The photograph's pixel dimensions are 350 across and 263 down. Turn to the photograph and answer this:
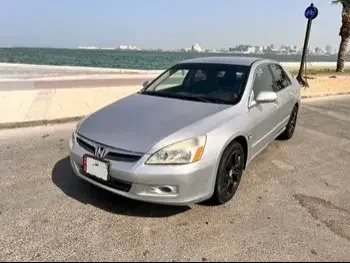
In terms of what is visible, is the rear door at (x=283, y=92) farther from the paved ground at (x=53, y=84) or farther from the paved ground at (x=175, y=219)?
the paved ground at (x=53, y=84)

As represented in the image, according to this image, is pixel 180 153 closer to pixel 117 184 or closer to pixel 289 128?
pixel 117 184

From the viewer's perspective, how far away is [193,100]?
12.7 feet

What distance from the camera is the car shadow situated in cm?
328

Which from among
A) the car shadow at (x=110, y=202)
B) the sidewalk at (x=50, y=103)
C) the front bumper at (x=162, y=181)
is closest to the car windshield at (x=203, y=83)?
the front bumper at (x=162, y=181)

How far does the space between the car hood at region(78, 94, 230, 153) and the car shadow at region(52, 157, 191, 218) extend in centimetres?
72

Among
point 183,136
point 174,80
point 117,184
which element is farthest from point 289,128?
point 117,184

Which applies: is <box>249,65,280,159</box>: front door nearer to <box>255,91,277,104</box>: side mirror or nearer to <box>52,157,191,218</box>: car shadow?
<box>255,91,277,104</box>: side mirror

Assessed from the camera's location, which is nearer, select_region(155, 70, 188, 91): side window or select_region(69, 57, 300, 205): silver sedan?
select_region(69, 57, 300, 205): silver sedan

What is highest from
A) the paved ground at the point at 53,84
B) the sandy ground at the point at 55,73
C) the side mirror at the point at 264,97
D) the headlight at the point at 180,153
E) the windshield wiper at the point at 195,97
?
the side mirror at the point at 264,97

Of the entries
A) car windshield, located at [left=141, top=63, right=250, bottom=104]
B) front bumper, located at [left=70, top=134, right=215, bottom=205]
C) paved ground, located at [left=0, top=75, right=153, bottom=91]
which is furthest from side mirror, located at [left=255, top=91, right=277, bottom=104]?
paved ground, located at [left=0, top=75, right=153, bottom=91]

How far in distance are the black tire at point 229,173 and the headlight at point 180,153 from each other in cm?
38

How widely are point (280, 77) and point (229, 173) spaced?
2471 millimetres

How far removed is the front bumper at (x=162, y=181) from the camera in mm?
2852

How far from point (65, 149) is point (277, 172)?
318 cm
